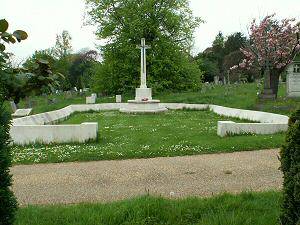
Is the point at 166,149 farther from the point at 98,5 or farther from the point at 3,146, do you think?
the point at 98,5

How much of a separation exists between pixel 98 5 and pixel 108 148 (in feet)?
101

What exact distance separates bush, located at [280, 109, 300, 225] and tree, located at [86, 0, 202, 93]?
106ft

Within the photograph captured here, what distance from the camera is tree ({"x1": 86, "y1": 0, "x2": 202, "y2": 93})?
36938mm

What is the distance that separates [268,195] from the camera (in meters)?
5.59

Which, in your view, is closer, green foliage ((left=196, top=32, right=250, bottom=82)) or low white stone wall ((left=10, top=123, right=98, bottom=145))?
low white stone wall ((left=10, top=123, right=98, bottom=145))

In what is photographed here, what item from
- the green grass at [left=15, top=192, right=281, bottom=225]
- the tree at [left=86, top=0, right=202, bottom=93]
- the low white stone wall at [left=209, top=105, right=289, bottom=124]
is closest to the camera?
the green grass at [left=15, top=192, right=281, bottom=225]

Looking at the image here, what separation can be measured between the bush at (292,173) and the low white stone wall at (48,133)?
8.41 meters

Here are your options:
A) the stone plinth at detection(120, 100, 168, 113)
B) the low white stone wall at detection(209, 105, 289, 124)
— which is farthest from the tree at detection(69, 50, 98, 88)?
the low white stone wall at detection(209, 105, 289, 124)

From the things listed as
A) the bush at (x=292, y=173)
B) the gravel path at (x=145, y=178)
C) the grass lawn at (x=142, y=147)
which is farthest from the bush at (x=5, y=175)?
the grass lawn at (x=142, y=147)

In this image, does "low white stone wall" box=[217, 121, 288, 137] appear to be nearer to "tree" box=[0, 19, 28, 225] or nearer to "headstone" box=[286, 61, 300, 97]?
"tree" box=[0, 19, 28, 225]

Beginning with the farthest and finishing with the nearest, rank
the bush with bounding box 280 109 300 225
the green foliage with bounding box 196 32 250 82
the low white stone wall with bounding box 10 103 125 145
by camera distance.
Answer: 1. the green foliage with bounding box 196 32 250 82
2. the low white stone wall with bounding box 10 103 125 145
3. the bush with bounding box 280 109 300 225

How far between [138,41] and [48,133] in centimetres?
2683

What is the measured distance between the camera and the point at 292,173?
11.8ft

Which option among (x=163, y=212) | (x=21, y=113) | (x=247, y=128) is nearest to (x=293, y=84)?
(x=247, y=128)
